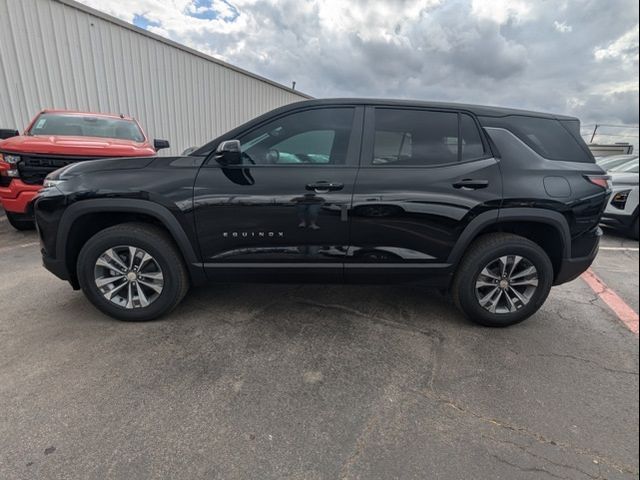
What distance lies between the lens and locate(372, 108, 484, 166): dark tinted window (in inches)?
107

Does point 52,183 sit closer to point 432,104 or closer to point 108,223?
point 108,223

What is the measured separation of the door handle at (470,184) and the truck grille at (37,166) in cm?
480

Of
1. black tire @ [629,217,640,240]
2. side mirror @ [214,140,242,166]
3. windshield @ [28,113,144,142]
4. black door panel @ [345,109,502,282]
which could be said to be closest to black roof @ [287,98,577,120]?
black door panel @ [345,109,502,282]

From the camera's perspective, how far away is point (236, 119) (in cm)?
1319

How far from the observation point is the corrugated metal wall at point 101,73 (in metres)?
6.78

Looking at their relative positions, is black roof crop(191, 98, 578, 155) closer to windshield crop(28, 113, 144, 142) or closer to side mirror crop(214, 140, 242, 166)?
side mirror crop(214, 140, 242, 166)

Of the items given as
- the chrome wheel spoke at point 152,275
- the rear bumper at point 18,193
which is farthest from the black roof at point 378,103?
the rear bumper at point 18,193

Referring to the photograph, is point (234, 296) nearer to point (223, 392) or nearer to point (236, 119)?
point (223, 392)

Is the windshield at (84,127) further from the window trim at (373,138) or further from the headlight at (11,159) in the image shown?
the window trim at (373,138)

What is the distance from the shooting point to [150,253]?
269 centimetres

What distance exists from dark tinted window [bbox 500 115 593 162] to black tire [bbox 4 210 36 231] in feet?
19.7

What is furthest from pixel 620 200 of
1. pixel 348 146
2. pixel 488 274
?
pixel 348 146

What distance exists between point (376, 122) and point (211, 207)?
4.65 feet

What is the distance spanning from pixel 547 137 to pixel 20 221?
6.77 metres
